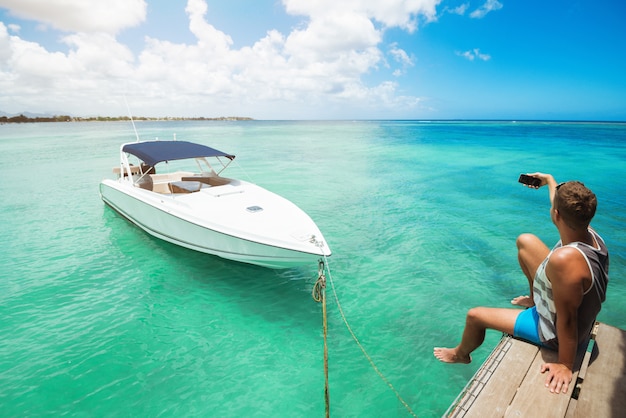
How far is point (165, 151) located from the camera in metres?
7.84

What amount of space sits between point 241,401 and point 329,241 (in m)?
4.93

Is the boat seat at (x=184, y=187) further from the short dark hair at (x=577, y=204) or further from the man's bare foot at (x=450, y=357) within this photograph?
the short dark hair at (x=577, y=204)

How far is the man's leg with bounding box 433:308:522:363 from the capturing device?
2.79 m

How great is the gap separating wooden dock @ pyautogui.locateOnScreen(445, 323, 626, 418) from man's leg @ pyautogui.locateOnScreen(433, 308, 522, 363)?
0.16 metres

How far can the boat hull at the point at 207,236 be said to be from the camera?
5.30 metres

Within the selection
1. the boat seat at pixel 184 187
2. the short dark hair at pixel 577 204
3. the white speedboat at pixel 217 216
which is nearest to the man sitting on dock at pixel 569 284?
the short dark hair at pixel 577 204

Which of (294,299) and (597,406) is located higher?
(597,406)

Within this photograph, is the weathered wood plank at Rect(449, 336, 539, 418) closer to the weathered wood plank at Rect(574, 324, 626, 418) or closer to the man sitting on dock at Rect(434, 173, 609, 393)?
the man sitting on dock at Rect(434, 173, 609, 393)

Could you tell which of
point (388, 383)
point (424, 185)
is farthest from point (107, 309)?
point (424, 185)

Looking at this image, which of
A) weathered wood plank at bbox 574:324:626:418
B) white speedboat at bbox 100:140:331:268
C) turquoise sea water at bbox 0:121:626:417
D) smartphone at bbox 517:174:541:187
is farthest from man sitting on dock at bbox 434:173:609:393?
white speedboat at bbox 100:140:331:268

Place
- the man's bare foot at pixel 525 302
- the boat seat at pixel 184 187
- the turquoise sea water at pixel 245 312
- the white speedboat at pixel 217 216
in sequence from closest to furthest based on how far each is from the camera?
the man's bare foot at pixel 525 302 → the turquoise sea water at pixel 245 312 → the white speedboat at pixel 217 216 → the boat seat at pixel 184 187

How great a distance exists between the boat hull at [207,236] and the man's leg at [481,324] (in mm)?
2435

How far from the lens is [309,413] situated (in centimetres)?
384

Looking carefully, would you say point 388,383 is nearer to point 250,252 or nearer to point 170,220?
point 250,252
